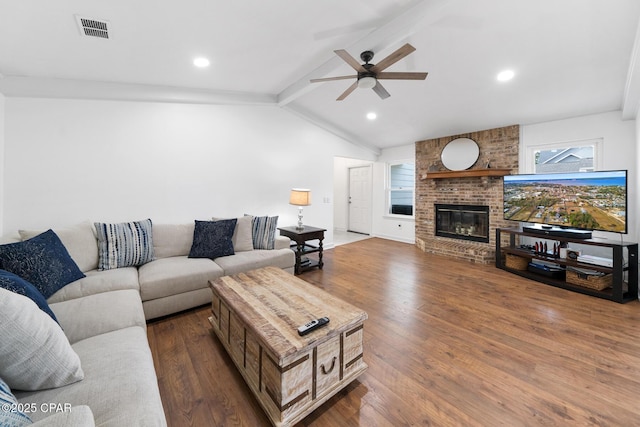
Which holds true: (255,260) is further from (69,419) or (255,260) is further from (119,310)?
(69,419)

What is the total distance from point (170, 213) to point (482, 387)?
12.3 feet

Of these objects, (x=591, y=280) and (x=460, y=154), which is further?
(x=460, y=154)

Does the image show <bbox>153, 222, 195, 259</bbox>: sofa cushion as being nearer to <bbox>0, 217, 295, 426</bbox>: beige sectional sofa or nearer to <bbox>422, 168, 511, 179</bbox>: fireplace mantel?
<bbox>0, 217, 295, 426</bbox>: beige sectional sofa

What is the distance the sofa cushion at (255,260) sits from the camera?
290 cm

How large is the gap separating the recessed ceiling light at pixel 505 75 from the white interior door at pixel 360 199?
A: 397cm

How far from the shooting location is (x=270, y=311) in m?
1.69

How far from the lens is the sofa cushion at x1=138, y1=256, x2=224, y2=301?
239 cm

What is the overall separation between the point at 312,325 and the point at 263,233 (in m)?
2.32

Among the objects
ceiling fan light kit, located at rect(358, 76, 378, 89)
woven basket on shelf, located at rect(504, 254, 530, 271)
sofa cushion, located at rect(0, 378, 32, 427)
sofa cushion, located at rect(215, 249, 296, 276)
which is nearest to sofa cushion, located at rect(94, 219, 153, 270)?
sofa cushion, located at rect(215, 249, 296, 276)

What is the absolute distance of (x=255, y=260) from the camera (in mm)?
3090

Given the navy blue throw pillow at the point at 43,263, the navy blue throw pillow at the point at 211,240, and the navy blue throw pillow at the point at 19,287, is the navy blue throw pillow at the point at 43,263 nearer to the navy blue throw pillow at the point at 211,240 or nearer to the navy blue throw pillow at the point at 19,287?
the navy blue throw pillow at the point at 19,287

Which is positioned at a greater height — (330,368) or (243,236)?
(243,236)

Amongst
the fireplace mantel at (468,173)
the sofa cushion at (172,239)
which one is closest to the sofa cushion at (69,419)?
the sofa cushion at (172,239)

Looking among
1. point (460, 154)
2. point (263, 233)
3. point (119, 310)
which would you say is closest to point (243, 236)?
point (263, 233)
